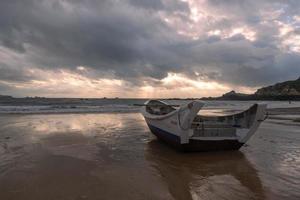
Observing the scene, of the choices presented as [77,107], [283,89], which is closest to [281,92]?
[283,89]

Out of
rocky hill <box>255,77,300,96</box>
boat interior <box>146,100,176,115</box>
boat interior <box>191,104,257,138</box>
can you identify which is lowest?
boat interior <box>191,104,257,138</box>

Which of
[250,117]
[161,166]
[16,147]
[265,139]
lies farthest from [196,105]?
[16,147]

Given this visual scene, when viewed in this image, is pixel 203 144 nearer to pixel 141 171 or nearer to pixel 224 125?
pixel 224 125

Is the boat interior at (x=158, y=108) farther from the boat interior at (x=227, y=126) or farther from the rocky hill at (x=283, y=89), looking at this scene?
the rocky hill at (x=283, y=89)

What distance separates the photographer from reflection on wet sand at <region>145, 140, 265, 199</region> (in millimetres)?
5320

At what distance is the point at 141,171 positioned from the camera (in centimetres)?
682

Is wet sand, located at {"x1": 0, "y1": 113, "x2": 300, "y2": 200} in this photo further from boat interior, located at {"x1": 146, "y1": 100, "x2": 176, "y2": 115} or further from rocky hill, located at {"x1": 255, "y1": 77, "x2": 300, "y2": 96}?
rocky hill, located at {"x1": 255, "y1": 77, "x2": 300, "y2": 96}

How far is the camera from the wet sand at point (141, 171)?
17.4 feet

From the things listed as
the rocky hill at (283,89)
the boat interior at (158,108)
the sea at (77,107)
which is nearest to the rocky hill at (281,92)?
the rocky hill at (283,89)

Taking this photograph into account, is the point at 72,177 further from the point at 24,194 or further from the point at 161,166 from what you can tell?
the point at 161,166

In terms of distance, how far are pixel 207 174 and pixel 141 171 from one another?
172 cm

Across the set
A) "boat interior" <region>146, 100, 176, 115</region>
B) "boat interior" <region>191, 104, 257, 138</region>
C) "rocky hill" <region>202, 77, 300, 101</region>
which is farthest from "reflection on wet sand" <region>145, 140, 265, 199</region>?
"rocky hill" <region>202, 77, 300, 101</region>

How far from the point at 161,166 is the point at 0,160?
4818 mm

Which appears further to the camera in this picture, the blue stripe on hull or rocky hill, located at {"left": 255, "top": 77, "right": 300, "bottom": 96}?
rocky hill, located at {"left": 255, "top": 77, "right": 300, "bottom": 96}
